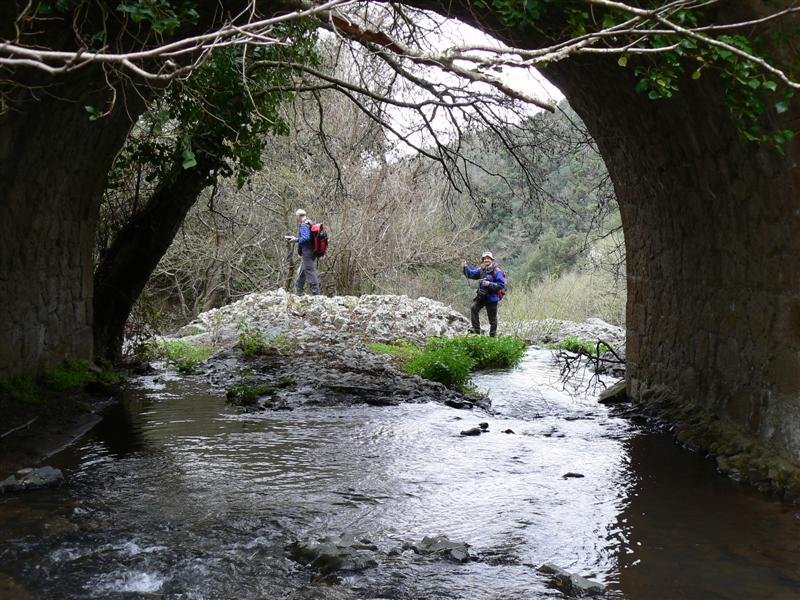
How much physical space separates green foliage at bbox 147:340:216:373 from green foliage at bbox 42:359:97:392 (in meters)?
2.92

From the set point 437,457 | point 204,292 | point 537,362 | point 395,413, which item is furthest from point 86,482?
point 204,292

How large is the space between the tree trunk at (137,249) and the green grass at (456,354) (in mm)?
4045

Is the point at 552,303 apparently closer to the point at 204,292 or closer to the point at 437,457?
the point at 204,292

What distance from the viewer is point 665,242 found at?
26.8ft

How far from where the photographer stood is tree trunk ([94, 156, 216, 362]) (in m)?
10.5

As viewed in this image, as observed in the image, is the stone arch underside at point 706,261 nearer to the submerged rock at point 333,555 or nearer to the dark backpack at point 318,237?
the submerged rock at point 333,555

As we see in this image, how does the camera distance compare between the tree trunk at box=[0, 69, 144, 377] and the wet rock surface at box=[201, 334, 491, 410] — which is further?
the wet rock surface at box=[201, 334, 491, 410]

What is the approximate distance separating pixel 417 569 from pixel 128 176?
7.99 m

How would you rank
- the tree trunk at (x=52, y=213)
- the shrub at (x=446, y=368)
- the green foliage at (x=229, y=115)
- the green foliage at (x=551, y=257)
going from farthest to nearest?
1. the green foliage at (x=551, y=257)
2. the shrub at (x=446, y=368)
3. the green foliage at (x=229, y=115)
4. the tree trunk at (x=52, y=213)

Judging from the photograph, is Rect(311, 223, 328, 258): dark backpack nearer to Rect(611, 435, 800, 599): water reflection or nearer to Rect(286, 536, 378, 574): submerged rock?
Rect(611, 435, 800, 599): water reflection

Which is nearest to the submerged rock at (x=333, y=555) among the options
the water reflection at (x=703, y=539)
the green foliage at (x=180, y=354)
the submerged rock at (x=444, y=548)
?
the submerged rock at (x=444, y=548)

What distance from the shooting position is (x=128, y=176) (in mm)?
10562

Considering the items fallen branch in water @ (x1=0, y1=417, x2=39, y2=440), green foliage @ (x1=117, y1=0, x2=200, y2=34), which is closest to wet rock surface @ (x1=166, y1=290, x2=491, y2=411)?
fallen branch in water @ (x1=0, y1=417, x2=39, y2=440)

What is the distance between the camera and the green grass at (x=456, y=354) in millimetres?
11062
